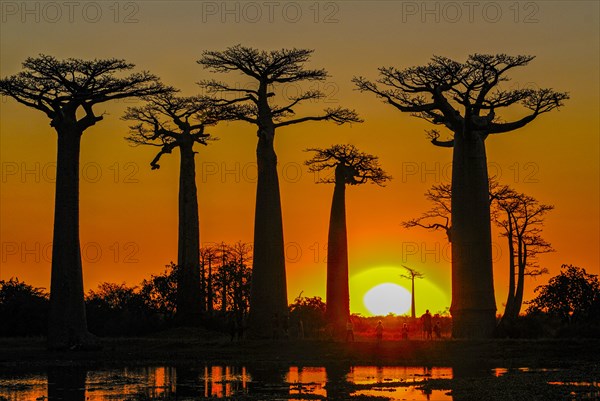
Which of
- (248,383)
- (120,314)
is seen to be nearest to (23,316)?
(120,314)

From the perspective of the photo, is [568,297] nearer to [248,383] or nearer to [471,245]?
[471,245]

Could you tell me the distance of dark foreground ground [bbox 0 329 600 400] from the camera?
102 feet

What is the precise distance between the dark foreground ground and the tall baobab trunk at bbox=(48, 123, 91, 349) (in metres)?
0.92

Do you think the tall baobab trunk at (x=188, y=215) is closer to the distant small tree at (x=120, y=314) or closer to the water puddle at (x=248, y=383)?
the distant small tree at (x=120, y=314)

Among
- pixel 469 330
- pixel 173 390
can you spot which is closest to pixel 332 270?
pixel 469 330

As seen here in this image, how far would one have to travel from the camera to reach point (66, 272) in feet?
143

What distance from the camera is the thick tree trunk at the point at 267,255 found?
48.6 m

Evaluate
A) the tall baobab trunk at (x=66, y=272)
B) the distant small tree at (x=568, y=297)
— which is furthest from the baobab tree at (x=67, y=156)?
the distant small tree at (x=568, y=297)

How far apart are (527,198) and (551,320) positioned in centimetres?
594

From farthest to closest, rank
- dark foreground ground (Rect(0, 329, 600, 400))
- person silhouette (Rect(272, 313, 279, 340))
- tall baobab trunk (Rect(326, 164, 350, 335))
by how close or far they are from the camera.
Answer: tall baobab trunk (Rect(326, 164, 350, 335)) → person silhouette (Rect(272, 313, 279, 340)) → dark foreground ground (Rect(0, 329, 600, 400))

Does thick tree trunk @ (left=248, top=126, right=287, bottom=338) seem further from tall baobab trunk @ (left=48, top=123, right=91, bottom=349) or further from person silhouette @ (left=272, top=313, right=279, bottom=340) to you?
tall baobab trunk @ (left=48, top=123, right=91, bottom=349)

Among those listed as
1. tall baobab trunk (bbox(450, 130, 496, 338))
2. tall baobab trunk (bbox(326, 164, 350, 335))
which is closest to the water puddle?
tall baobab trunk (bbox(450, 130, 496, 338))

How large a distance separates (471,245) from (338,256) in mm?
14308

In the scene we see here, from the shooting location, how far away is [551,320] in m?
59.4
